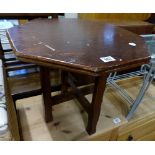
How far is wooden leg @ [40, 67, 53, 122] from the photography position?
0.90 m

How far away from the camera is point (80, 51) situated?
0.69 m

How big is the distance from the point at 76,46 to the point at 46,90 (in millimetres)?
354

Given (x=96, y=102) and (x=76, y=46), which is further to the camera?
(x=96, y=102)

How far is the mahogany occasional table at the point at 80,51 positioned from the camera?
611 mm

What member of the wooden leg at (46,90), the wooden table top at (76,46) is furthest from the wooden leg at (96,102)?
the wooden leg at (46,90)

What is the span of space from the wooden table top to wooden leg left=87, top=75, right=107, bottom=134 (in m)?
0.13

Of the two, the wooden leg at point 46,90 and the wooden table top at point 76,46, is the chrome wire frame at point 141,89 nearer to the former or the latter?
the wooden table top at point 76,46

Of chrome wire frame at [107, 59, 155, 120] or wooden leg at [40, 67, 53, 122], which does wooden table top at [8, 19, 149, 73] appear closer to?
wooden leg at [40, 67, 53, 122]

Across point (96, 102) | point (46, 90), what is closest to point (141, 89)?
point (96, 102)

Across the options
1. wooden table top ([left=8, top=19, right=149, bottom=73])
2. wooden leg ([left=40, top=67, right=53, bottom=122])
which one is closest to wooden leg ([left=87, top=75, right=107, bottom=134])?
wooden table top ([left=8, top=19, right=149, bottom=73])

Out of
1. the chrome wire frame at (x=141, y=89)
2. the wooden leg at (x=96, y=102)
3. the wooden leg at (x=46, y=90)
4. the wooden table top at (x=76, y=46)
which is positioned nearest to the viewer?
the wooden table top at (x=76, y=46)

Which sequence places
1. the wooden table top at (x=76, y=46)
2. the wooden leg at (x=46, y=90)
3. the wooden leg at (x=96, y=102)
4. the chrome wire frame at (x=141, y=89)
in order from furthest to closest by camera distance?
the chrome wire frame at (x=141, y=89) → the wooden leg at (x=46, y=90) → the wooden leg at (x=96, y=102) → the wooden table top at (x=76, y=46)

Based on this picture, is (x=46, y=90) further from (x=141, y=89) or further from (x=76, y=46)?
(x=141, y=89)
